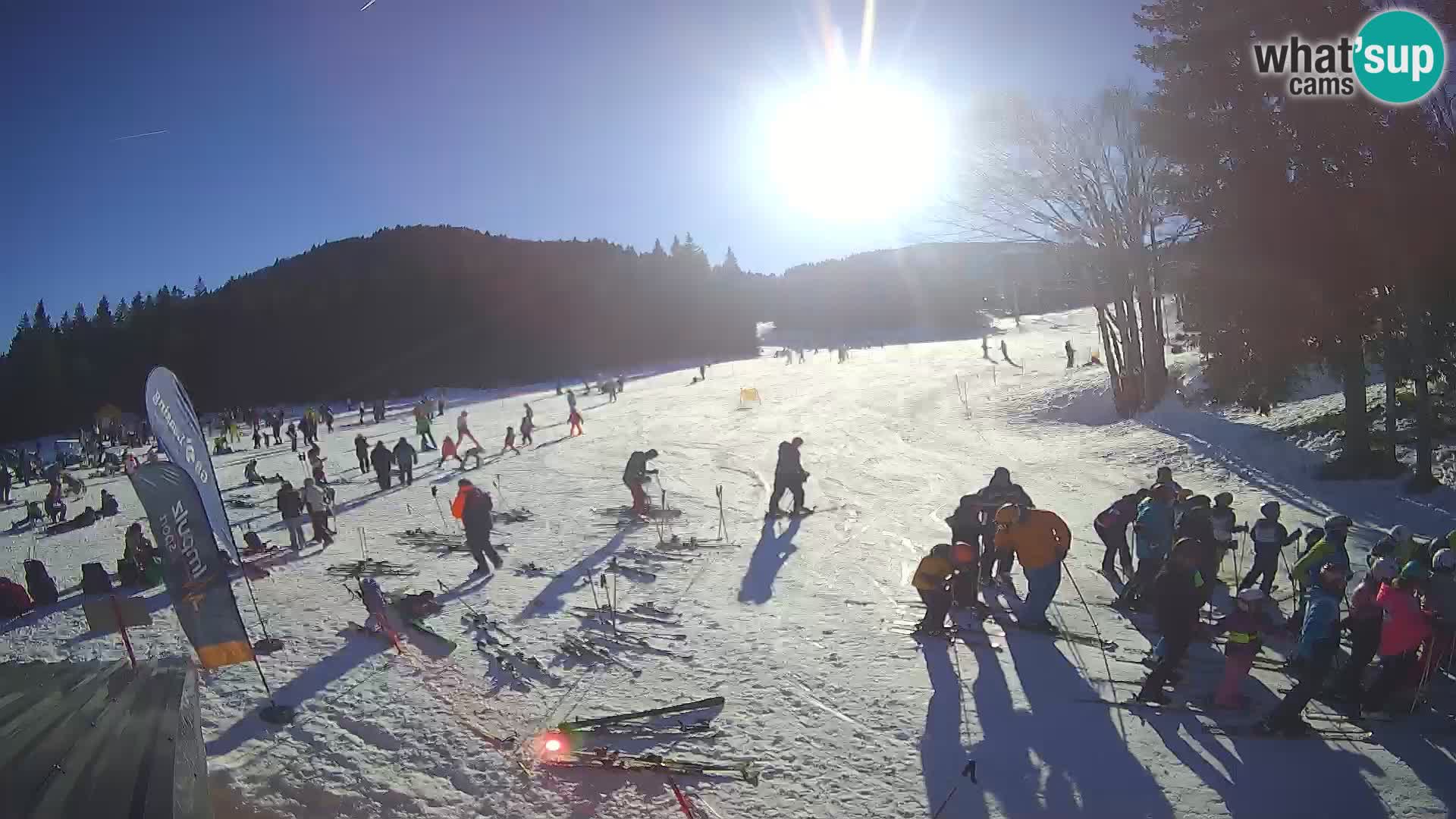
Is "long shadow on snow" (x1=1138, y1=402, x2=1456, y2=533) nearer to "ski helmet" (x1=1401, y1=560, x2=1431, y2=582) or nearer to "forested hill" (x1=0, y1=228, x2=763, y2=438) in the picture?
"ski helmet" (x1=1401, y1=560, x2=1431, y2=582)

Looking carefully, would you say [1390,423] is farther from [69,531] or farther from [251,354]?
[251,354]

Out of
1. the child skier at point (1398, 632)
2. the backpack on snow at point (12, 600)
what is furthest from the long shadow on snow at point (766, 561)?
the backpack on snow at point (12, 600)

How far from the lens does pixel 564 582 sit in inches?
394

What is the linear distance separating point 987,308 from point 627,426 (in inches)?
4033

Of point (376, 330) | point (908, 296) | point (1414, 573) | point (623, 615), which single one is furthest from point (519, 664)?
point (908, 296)

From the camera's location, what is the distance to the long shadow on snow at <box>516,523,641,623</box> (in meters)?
8.85

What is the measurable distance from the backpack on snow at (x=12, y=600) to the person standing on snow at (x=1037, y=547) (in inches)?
483

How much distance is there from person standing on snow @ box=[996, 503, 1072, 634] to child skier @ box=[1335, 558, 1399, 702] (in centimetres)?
220

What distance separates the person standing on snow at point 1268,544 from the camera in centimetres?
798

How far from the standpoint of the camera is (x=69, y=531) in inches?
610

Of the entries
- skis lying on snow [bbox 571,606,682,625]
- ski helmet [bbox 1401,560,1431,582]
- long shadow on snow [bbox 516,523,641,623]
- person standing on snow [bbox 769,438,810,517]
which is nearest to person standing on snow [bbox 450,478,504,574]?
long shadow on snow [bbox 516,523,641,623]

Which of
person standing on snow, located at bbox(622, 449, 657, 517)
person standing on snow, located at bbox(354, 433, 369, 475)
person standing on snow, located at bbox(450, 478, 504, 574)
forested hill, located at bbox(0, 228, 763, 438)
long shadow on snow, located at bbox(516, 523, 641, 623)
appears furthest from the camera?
forested hill, located at bbox(0, 228, 763, 438)

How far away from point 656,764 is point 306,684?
3.82m

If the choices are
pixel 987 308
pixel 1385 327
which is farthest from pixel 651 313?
pixel 1385 327
